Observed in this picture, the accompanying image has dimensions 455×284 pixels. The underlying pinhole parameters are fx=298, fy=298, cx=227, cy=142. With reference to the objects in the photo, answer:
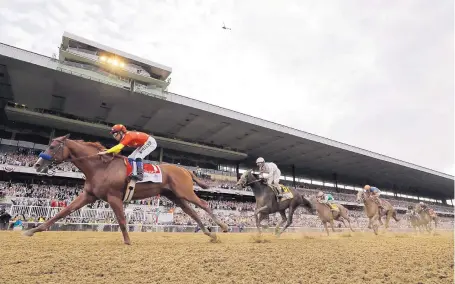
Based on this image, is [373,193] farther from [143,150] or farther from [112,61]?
[112,61]

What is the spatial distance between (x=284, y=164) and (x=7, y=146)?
107ft

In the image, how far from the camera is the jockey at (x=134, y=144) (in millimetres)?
5777

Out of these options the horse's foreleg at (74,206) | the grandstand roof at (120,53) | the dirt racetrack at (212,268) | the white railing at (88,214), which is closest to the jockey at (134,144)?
the horse's foreleg at (74,206)

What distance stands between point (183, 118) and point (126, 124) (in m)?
6.39

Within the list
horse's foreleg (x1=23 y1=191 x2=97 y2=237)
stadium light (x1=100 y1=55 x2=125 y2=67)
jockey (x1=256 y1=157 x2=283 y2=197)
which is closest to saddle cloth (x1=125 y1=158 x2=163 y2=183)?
horse's foreleg (x1=23 y1=191 x2=97 y2=237)

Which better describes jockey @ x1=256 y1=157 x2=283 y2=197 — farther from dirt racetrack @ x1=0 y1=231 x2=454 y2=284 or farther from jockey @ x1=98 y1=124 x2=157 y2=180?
dirt racetrack @ x1=0 y1=231 x2=454 y2=284

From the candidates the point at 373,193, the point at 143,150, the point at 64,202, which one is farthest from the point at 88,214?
the point at 373,193

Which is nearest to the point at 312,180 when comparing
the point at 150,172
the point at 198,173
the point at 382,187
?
the point at 382,187

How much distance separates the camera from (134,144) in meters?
6.16

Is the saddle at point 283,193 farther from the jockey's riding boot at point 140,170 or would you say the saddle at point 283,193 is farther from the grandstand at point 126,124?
the grandstand at point 126,124

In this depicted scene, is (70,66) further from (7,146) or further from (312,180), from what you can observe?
(312,180)

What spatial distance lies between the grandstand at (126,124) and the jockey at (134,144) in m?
11.5

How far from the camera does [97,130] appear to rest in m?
29.4

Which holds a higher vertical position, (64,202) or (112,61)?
(112,61)
